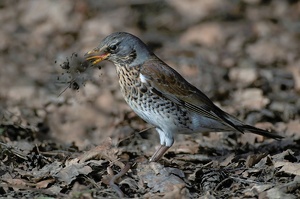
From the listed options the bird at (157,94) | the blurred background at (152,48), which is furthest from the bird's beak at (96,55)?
the blurred background at (152,48)

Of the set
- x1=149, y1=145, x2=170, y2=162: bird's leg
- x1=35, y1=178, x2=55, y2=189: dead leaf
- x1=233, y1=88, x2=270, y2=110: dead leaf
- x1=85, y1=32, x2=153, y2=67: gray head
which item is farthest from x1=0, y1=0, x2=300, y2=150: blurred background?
x1=35, y1=178, x2=55, y2=189: dead leaf

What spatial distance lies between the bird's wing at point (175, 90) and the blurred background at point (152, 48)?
33.3 inches

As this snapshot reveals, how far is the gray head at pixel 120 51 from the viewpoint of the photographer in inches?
267

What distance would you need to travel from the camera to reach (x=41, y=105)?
9531 millimetres

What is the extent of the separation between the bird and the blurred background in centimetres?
70

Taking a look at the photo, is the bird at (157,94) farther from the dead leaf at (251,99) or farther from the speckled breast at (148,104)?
the dead leaf at (251,99)

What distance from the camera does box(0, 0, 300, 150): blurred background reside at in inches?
355

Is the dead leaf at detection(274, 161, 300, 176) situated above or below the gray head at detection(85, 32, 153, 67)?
below

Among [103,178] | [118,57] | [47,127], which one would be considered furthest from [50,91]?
[103,178]

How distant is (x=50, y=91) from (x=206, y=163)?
382cm

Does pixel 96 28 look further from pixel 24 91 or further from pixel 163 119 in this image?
pixel 163 119

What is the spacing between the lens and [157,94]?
6828 mm

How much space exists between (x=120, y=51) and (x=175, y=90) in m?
0.67

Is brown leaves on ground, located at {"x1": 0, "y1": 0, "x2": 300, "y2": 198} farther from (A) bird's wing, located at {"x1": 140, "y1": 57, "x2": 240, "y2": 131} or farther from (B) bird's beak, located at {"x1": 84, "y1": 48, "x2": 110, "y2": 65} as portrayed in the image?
(A) bird's wing, located at {"x1": 140, "y1": 57, "x2": 240, "y2": 131}
